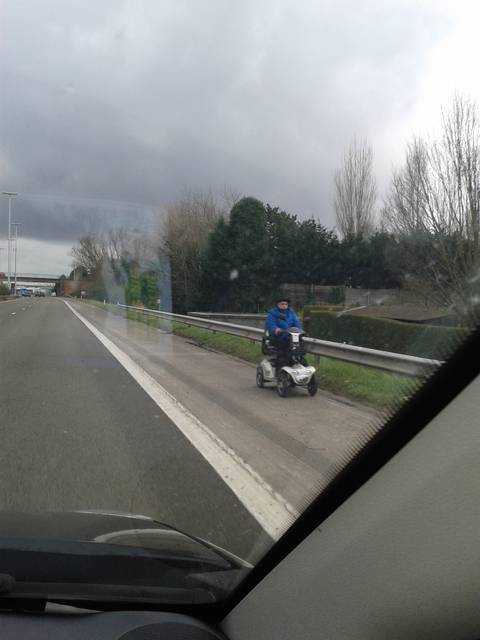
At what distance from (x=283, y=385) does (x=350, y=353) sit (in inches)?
74.6

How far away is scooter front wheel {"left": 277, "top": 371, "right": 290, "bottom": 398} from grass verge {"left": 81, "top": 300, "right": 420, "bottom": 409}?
644 millimetres

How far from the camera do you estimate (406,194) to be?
3.94 meters

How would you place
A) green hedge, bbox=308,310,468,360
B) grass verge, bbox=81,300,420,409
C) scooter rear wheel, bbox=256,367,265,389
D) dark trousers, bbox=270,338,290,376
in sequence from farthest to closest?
1. scooter rear wheel, bbox=256,367,265,389
2. dark trousers, bbox=270,338,290,376
3. grass verge, bbox=81,300,420,409
4. green hedge, bbox=308,310,468,360

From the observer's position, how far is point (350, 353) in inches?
327

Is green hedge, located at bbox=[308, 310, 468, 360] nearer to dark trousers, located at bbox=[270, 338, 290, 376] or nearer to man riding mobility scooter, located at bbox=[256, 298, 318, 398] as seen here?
man riding mobility scooter, located at bbox=[256, 298, 318, 398]

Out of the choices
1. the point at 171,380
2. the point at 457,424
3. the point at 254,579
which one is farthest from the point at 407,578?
the point at 171,380

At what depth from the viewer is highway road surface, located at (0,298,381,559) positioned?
4402 millimetres

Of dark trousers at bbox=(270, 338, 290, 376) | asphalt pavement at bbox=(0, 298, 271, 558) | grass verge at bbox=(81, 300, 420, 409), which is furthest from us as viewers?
dark trousers at bbox=(270, 338, 290, 376)

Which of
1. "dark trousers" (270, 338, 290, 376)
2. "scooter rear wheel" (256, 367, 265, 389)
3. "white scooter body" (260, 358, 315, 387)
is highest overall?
"dark trousers" (270, 338, 290, 376)

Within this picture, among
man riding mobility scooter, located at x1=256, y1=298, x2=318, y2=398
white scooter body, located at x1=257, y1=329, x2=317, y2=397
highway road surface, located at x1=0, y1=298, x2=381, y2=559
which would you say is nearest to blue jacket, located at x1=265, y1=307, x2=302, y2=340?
man riding mobility scooter, located at x1=256, y1=298, x2=318, y2=398

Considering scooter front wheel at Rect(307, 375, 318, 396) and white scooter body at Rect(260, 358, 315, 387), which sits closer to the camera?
white scooter body at Rect(260, 358, 315, 387)

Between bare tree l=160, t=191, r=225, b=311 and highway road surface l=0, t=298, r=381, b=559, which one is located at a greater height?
bare tree l=160, t=191, r=225, b=311

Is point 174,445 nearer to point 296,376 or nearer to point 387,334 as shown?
point 387,334

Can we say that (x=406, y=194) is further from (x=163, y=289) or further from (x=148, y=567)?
(x=163, y=289)
